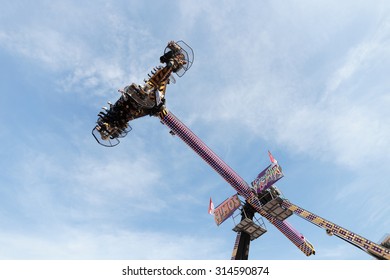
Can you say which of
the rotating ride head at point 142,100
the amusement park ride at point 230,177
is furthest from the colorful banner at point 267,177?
the rotating ride head at point 142,100

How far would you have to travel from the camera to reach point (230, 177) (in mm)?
25797

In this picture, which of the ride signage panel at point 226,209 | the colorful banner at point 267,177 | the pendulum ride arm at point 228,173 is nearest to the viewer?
the pendulum ride arm at point 228,173

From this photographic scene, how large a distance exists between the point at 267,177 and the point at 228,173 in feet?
10.1

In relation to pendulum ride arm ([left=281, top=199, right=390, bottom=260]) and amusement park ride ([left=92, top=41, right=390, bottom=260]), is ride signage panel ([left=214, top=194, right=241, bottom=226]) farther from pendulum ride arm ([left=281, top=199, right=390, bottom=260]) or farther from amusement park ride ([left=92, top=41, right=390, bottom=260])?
pendulum ride arm ([left=281, top=199, right=390, bottom=260])

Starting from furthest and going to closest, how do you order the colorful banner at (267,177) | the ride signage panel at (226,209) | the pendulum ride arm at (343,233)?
1. the ride signage panel at (226,209)
2. the colorful banner at (267,177)
3. the pendulum ride arm at (343,233)

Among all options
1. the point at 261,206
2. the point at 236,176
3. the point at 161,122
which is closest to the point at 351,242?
the point at 261,206

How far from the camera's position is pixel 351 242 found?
21.0 meters

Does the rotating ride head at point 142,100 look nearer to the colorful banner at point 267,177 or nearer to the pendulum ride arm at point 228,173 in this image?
the pendulum ride arm at point 228,173

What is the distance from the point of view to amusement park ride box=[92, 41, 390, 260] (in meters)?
21.2

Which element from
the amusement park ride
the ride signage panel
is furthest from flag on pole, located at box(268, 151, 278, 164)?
the ride signage panel

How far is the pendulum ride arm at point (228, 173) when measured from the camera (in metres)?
23.9

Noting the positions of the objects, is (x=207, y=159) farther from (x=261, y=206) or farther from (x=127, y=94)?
(x=127, y=94)

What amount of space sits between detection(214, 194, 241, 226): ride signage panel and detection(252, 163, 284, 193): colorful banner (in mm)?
2035

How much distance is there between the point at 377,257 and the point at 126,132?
1780cm
